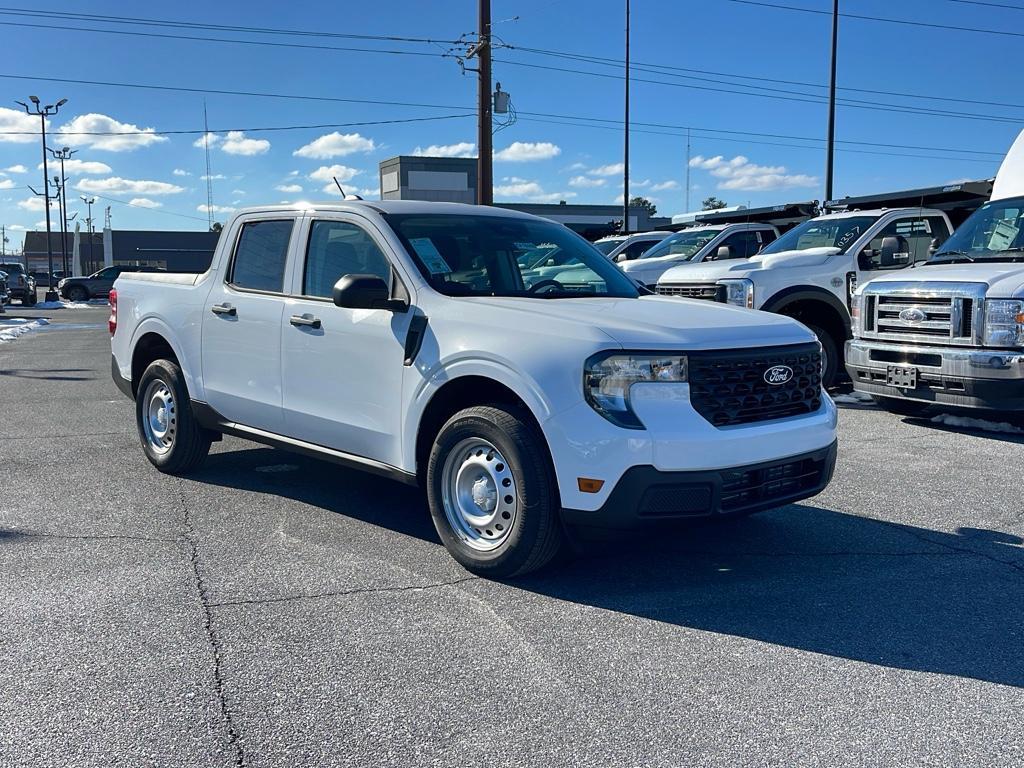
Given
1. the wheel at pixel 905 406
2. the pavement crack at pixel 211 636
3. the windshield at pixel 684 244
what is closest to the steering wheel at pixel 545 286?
the pavement crack at pixel 211 636

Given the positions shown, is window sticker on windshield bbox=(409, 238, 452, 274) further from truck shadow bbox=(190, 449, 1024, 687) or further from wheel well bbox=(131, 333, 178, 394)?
wheel well bbox=(131, 333, 178, 394)

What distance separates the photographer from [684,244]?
1689 centimetres

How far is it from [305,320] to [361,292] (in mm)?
828

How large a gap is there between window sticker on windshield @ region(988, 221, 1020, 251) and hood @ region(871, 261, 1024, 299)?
1.10 feet

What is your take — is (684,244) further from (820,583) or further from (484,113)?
(820,583)

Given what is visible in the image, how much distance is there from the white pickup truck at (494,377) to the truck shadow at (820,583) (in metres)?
0.37

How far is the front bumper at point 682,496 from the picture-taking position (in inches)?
165

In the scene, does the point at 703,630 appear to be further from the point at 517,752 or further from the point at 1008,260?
the point at 1008,260

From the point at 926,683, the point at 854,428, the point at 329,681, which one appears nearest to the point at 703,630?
the point at 926,683

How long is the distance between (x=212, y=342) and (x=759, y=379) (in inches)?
141

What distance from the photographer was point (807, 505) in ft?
20.4

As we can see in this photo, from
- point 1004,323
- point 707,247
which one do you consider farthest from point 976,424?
point 707,247

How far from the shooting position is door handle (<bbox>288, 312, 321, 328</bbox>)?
5.52 m

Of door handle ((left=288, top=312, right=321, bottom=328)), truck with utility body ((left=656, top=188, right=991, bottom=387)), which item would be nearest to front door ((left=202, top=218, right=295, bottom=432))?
door handle ((left=288, top=312, right=321, bottom=328))
